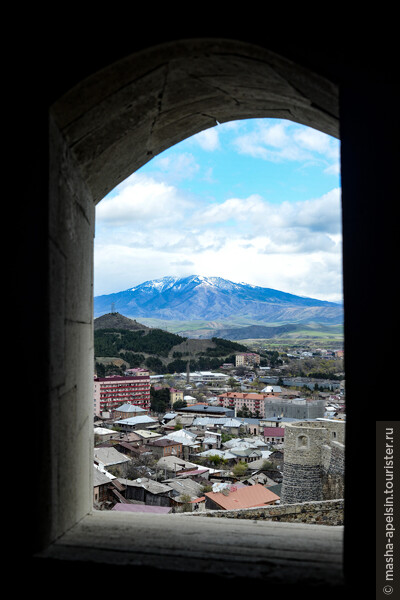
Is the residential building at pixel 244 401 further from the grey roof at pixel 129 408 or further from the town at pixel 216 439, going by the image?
the grey roof at pixel 129 408

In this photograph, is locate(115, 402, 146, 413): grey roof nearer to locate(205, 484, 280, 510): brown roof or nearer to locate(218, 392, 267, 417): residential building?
locate(218, 392, 267, 417): residential building

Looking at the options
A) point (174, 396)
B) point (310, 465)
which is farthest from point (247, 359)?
point (310, 465)

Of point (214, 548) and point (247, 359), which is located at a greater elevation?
point (214, 548)

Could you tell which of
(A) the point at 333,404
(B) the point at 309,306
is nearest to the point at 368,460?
(A) the point at 333,404

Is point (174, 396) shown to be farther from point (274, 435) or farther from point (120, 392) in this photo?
point (274, 435)

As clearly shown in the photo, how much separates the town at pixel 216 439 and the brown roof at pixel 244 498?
3cm

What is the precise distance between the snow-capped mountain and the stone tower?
62.7m

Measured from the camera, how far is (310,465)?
1212 centimetres

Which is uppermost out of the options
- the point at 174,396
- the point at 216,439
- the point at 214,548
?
the point at 214,548

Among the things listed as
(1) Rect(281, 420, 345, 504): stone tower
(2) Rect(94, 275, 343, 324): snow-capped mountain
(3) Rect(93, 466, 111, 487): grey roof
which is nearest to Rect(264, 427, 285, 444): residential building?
(3) Rect(93, 466, 111, 487): grey roof

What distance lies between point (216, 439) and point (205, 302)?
87.3 meters

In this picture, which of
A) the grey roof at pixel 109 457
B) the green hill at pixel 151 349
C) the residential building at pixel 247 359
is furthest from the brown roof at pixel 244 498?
the residential building at pixel 247 359

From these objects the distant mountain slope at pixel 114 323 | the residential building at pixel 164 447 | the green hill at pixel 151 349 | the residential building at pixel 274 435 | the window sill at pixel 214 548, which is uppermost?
the distant mountain slope at pixel 114 323

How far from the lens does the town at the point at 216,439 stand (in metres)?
12.2
